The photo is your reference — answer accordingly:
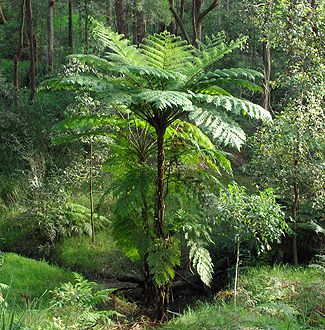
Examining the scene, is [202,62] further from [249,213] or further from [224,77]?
[249,213]

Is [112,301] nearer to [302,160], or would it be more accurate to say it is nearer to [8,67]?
[302,160]

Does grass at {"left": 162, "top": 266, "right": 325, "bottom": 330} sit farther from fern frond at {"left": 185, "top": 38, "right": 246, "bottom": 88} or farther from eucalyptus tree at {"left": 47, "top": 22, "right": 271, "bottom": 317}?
fern frond at {"left": 185, "top": 38, "right": 246, "bottom": 88}

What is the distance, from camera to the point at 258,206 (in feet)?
25.4

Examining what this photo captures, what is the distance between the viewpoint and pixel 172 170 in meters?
7.60

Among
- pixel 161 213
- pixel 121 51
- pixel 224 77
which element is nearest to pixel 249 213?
pixel 161 213

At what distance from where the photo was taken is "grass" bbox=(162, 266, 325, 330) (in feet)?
18.6

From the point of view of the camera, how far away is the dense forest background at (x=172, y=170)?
6.90 meters

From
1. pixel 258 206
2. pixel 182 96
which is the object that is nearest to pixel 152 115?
pixel 182 96

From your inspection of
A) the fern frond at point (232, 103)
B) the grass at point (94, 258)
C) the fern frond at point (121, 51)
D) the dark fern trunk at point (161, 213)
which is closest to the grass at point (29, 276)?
the grass at point (94, 258)

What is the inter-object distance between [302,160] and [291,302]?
3071 mm

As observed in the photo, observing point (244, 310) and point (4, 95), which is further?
point (4, 95)

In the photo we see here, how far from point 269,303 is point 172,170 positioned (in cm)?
259

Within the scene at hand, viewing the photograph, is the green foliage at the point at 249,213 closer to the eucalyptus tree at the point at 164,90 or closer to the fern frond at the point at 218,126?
the eucalyptus tree at the point at 164,90

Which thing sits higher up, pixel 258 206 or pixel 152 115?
pixel 152 115
